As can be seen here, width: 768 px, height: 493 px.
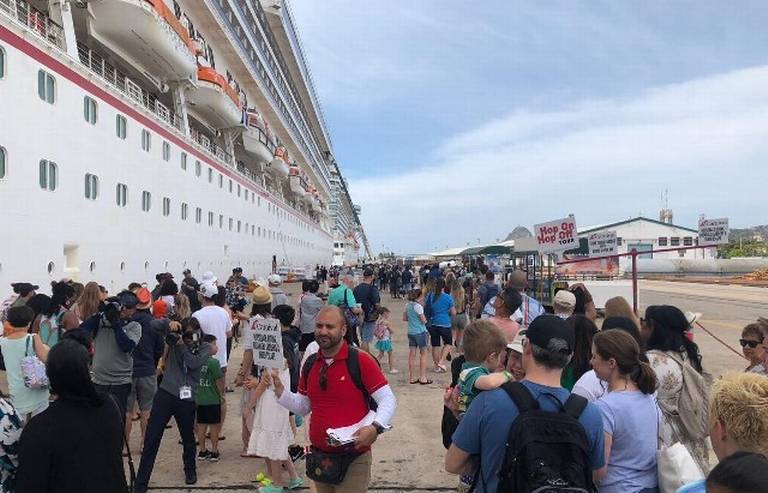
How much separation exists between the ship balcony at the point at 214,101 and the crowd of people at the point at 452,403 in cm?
1764

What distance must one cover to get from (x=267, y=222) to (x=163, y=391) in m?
32.5

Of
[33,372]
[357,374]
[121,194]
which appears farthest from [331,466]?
[121,194]

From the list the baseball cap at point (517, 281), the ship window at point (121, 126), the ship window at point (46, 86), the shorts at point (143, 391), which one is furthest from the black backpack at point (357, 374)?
the ship window at point (121, 126)

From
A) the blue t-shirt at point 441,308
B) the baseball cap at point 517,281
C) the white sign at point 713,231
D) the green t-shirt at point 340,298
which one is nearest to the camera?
the baseball cap at point 517,281

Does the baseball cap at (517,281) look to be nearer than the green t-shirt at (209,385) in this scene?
No

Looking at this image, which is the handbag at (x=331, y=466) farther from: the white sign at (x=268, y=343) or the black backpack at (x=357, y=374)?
the white sign at (x=268, y=343)

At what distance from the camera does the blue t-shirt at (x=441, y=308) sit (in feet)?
31.1

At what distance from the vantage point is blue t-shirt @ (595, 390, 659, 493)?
2.79 metres

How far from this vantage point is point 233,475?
5.52m

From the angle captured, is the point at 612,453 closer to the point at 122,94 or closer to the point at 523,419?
the point at 523,419

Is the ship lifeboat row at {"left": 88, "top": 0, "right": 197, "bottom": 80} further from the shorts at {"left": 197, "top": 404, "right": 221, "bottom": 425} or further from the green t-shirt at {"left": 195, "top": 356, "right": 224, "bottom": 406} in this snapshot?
the shorts at {"left": 197, "top": 404, "right": 221, "bottom": 425}

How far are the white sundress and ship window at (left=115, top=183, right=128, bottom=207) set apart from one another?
11.5m

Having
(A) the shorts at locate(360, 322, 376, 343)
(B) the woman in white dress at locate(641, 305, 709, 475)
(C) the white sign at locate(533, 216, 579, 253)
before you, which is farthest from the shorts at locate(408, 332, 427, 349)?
(B) the woman in white dress at locate(641, 305, 709, 475)

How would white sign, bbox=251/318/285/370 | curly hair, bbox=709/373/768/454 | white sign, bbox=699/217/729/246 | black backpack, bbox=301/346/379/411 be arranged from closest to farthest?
curly hair, bbox=709/373/768/454 < black backpack, bbox=301/346/379/411 < white sign, bbox=251/318/285/370 < white sign, bbox=699/217/729/246
